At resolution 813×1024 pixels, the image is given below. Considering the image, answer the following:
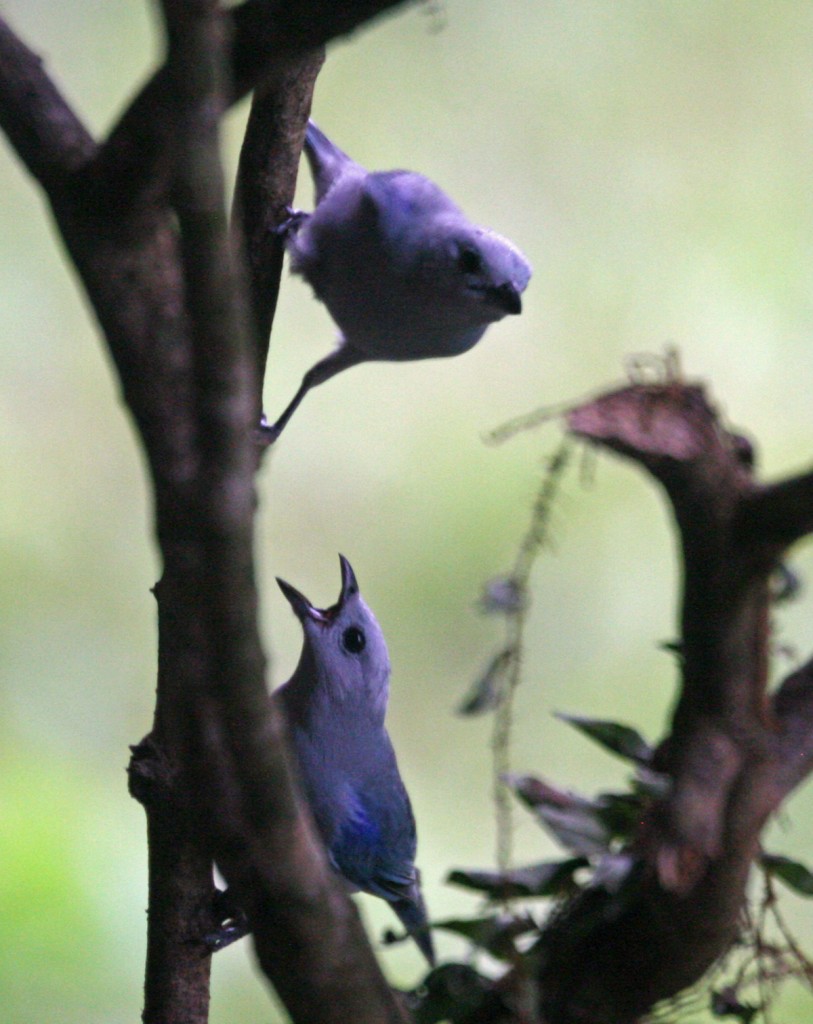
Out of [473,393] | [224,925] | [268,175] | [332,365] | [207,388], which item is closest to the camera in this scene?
[207,388]

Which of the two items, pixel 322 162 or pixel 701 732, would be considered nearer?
pixel 701 732

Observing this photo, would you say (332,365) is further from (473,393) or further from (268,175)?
(473,393)

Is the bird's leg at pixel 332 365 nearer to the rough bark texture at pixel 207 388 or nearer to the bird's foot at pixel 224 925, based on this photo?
the bird's foot at pixel 224 925

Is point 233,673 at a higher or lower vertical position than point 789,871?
higher

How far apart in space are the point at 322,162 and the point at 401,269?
0.98 ft

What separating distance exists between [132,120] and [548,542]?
34 centimetres

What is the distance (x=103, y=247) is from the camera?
2.18ft

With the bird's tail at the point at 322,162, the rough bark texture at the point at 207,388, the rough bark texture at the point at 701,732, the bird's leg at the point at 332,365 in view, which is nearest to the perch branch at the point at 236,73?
the rough bark texture at the point at 207,388

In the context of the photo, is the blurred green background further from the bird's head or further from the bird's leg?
the bird's head

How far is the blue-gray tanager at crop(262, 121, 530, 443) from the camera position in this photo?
1454 mm

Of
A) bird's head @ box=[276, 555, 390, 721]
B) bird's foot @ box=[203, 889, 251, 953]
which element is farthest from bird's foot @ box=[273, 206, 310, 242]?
bird's foot @ box=[203, 889, 251, 953]

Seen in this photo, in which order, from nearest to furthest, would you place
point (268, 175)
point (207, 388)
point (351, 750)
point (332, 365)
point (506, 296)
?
point (207, 388), point (268, 175), point (351, 750), point (506, 296), point (332, 365)

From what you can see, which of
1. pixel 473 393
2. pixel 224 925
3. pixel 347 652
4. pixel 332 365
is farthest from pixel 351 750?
pixel 473 393

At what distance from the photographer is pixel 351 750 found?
52.7 inches
